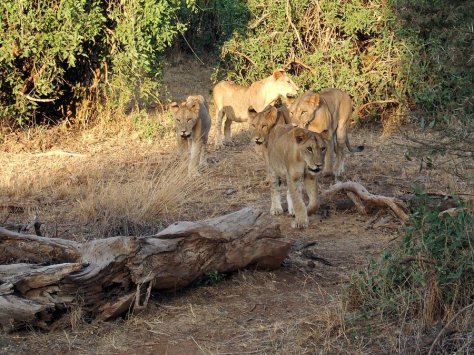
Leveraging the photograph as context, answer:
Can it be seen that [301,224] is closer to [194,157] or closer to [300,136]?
[300,136]

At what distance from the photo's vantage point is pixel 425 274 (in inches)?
209

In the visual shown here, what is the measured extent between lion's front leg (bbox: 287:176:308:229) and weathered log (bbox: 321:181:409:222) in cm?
61

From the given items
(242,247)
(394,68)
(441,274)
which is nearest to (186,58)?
(394,68)

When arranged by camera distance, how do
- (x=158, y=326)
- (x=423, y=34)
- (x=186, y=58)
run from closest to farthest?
(x=158, y=326) → (x=423, y=34) → (x=186, y=58)

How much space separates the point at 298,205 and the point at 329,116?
10.1 feet

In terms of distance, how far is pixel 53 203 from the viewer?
972cm

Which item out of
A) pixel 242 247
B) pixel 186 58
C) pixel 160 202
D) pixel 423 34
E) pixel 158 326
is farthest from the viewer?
pixel 186 58

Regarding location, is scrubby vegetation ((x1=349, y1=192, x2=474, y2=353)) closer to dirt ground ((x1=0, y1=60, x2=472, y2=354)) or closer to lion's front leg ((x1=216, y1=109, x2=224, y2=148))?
dirt ground ((x1=0, y1=60, x2=472, y2=354))

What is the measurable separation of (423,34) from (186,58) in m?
7.54

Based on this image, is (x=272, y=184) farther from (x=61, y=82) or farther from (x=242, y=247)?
(x=61, y=82)

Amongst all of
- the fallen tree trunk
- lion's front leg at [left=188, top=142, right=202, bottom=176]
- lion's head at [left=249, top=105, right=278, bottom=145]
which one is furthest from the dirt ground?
lion's head at [left=249, top=105, right=278, bottom=145]

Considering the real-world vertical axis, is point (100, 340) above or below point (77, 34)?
below

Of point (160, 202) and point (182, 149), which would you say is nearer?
point (160, 202)

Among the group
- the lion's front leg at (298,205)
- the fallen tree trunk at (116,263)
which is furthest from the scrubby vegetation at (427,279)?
the lion's front leg at (298,205)
